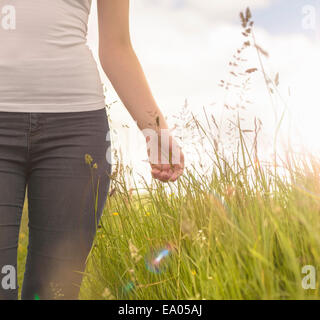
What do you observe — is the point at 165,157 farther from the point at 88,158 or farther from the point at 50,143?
the point at 50,143

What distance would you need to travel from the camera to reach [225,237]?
56.3 inches

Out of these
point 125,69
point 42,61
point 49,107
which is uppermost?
point 125,69

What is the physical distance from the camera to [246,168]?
77.5 inches

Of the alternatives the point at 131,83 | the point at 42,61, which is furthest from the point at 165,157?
the point at 42,61

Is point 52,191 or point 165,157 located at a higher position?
point 165,157

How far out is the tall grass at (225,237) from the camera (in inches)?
47.6

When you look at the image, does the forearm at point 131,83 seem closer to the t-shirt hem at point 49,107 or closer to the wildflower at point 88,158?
the t-shirt hem at point 49,107

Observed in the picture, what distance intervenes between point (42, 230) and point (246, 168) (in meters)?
0.99

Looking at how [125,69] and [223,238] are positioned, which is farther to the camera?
[125,69]

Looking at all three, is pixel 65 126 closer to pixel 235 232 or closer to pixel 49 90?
pixel 49 90

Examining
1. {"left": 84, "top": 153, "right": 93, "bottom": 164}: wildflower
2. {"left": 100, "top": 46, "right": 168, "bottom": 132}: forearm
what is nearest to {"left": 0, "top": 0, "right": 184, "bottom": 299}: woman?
{"left": 84, "top": 153, "right": 93, "bottom": 164}: wildflower

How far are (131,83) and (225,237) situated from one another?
0.88 meters

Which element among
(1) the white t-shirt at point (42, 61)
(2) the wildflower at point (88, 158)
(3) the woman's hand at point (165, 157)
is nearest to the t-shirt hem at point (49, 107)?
(1) the white t-shirt at point (42, 61)
